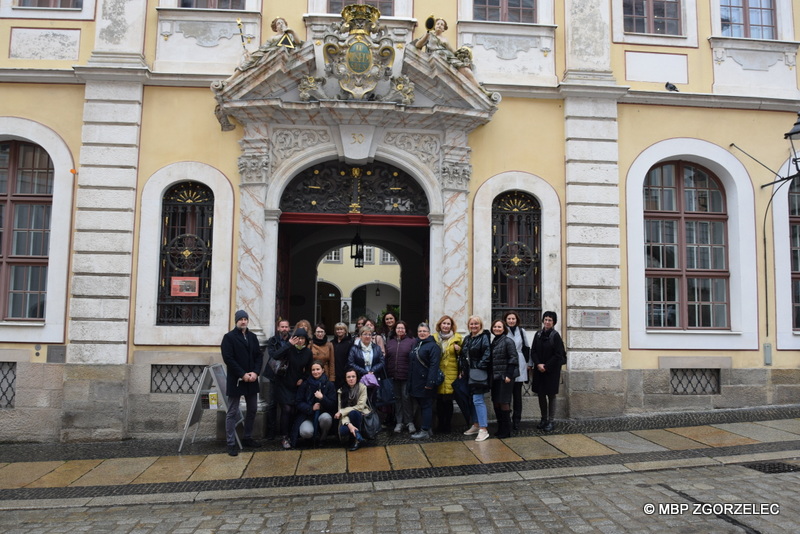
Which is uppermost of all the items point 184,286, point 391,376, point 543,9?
point 543,9

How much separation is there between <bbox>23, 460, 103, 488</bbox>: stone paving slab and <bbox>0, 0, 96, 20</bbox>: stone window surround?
7227 mm

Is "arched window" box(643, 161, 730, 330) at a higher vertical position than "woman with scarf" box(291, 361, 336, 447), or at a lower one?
higher

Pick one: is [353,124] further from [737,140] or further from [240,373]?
[737,140]

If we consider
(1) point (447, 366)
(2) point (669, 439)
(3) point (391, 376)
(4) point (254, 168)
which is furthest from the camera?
(4) point (254, 168)

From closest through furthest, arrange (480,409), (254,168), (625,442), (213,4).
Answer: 1. (625,442)
2. (480,409)
3. (254,168)
4. (213,4)

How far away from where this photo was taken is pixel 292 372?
856cm

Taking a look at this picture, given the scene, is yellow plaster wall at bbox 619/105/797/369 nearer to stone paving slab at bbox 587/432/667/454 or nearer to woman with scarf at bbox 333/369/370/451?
stone paving slab at bbox 587/432/667/454

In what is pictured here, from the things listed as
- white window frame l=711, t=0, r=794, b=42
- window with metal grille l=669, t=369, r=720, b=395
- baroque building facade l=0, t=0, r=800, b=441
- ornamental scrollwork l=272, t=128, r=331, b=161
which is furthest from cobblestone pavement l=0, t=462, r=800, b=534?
white window frame l=711, t=0, r=794, b=42

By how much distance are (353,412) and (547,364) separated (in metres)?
2.97

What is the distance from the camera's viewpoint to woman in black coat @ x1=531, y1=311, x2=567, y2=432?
9086mm

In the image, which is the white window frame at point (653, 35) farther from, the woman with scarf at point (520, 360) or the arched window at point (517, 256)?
the woman with scarf at point (520, 360)

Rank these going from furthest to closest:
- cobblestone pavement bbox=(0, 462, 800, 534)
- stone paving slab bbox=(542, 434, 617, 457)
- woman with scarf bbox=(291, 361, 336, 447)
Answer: woman with scarf bbox=(291, 361, 336, 447) → stone paving slab bbox=(542, 434, 617, 457) → cobblestone pavement bbox=(0, 462, 800, 534)

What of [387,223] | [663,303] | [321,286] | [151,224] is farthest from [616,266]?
[321,286]

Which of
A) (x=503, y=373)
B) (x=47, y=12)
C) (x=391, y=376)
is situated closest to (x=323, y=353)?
(x=391, y=376)
